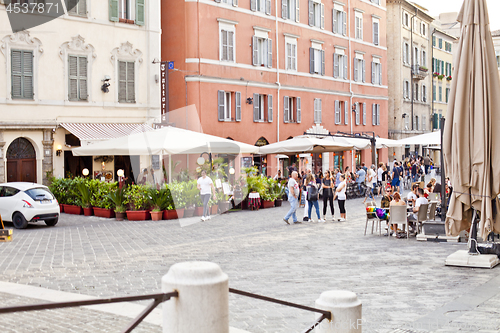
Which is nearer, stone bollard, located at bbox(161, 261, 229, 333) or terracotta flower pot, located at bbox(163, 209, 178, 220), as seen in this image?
stone bollard, located at bbox(161, 261, 229, 333)

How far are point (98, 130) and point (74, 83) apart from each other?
2.07 m

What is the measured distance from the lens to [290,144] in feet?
80.2

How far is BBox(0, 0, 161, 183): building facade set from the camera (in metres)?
21.3

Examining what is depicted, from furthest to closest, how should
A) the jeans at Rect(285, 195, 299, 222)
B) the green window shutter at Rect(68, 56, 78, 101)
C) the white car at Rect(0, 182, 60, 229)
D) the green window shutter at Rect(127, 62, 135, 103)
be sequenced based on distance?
the green window shutter at Rect(127, 62, 135, 103), the green window shutter at Rect(68, 56, 78, 101), the jeans at Rect(285, 195, 299, 222), the white car at Rect(0, 182, 60, 229)

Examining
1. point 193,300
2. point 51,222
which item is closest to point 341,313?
point 193,300

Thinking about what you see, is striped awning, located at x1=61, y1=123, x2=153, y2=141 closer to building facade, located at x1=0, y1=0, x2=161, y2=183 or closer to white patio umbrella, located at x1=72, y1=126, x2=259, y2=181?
building facade, located at x1=0, y1=0, x2=161, y2=183

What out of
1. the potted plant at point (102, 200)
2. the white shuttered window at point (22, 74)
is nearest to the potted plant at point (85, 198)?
the potted plant at point (102, 200)

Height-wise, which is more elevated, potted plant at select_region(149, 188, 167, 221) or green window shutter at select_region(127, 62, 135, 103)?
green window shutter at select_region(127, 62, 135, 103)

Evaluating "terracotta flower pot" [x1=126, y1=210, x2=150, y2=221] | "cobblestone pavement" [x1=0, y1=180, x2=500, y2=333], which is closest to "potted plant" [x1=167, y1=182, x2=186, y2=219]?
"terracotta flower pot" [x1=126, y1=210, x2=150, y2=221]

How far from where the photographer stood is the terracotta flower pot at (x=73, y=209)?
19.7 meters

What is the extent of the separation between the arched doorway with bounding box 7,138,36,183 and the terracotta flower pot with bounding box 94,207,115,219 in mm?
4342

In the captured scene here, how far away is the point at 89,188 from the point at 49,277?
417 inches

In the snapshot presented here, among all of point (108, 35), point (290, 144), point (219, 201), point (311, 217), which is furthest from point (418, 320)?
point (108, 35)

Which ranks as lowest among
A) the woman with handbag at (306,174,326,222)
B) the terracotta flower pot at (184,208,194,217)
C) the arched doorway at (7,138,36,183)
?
the terracotta flower pot at (184,208,194,217)
